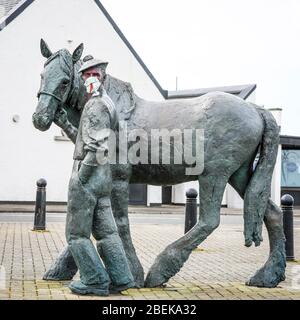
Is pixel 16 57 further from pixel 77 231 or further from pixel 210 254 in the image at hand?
pixel 77 231

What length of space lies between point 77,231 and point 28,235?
22.8 ft

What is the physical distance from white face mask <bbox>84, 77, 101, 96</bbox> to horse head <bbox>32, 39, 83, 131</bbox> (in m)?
0.34

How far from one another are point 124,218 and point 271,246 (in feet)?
5.79

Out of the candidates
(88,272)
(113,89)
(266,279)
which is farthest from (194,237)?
(113,89)

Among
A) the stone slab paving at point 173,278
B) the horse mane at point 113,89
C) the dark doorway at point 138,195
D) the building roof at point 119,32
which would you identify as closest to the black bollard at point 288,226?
the stone slab paving at point 173,278

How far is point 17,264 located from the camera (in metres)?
8.82

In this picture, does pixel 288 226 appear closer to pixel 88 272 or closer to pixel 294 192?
pixel 88 272

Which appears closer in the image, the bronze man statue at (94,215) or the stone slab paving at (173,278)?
the bronze man statue at (94,215)

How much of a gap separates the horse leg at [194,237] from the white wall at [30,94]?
19.3 metres

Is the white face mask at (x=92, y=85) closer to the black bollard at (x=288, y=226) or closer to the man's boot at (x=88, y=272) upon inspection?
the man's boot at (x=88, y=272)

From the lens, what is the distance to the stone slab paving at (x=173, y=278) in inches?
261

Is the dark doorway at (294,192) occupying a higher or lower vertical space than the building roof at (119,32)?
lower
